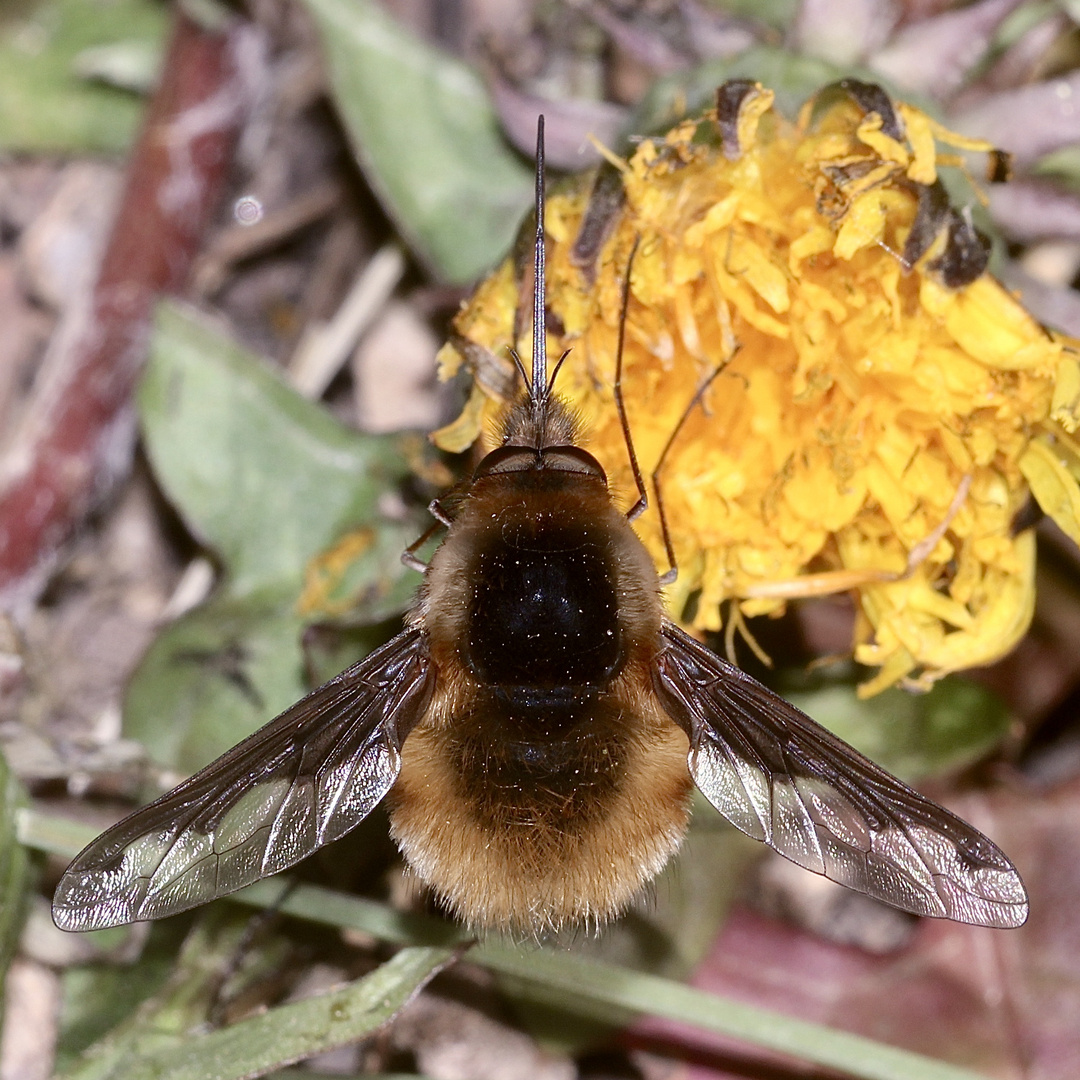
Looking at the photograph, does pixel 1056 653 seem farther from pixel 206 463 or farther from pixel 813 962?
pixel 206 463

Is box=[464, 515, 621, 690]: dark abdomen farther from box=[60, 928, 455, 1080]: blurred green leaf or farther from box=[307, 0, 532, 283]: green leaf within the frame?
box=[307, 0, 532, 283]: green leaf

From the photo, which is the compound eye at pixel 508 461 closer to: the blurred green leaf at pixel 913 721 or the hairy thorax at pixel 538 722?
the hairy thorax at pixel 538 722

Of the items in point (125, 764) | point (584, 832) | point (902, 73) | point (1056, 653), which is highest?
point (902, 73)

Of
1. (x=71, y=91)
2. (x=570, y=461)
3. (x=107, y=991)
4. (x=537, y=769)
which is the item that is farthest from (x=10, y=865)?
(x=71, y=91)

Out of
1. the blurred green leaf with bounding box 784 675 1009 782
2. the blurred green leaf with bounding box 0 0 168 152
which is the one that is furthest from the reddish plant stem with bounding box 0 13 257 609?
the blurred green leaf with bounding box 784 675 1009 782

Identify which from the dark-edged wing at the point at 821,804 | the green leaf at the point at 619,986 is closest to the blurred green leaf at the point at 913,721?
the green leaf at the point at 619,986

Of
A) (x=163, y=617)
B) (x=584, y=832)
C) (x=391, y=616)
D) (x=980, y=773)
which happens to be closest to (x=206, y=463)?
(x=163, y=617)
